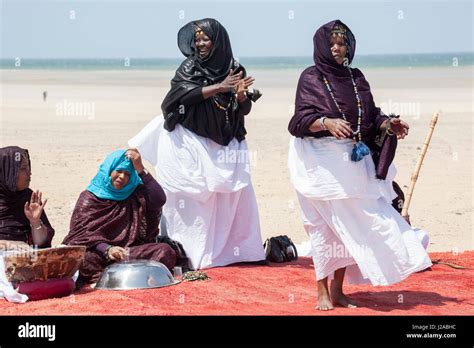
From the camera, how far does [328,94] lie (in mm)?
7207

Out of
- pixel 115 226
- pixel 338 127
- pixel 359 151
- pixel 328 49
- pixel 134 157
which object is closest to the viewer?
pixel 338 127

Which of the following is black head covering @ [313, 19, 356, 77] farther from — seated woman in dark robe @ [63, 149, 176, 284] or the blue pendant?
seated woman in dark robe @ [63, 149, 176, 284]

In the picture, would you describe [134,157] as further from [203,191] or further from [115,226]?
[203,191]

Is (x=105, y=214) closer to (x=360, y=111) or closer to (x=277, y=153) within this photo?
(x=360, y=111)

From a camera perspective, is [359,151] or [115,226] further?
[115,226]

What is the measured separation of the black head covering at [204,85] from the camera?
29.3 ft

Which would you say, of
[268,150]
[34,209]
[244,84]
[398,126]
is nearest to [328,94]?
[398,126]

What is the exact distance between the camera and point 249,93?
8.90 metres

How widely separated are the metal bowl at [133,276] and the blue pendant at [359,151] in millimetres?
1803

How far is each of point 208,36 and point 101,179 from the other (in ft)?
5.24

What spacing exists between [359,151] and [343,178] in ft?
0.70

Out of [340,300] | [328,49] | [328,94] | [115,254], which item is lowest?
[340,300]

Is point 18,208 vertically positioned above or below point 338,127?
below

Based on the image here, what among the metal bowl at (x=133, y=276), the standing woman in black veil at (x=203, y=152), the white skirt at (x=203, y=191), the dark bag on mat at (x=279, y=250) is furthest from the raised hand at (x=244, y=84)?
the metal bowl at (x=133, y=276)
